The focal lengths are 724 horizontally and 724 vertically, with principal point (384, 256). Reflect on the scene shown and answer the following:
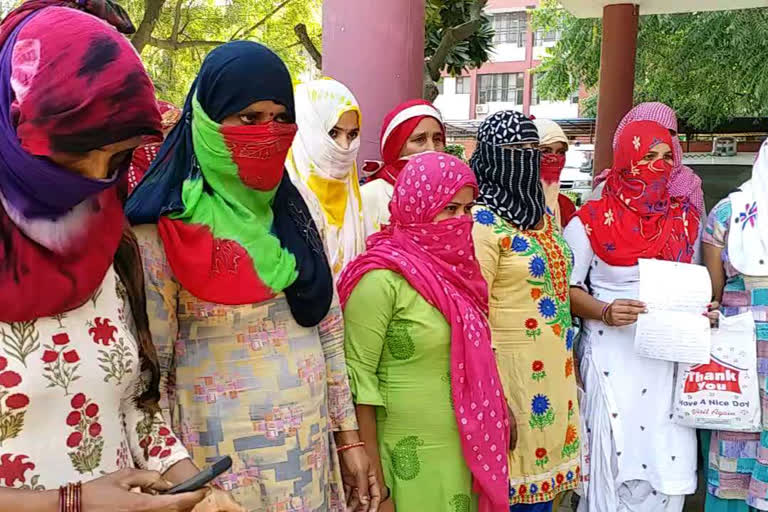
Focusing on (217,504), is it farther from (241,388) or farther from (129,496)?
(241,388)

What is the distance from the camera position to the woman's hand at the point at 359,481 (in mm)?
1999

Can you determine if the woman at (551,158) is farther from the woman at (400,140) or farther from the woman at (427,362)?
the woman at (427,362)

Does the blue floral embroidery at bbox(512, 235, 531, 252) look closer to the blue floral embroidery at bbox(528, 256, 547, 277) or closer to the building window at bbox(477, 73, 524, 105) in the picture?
the blue floral embroidery at bbox(528, 256, 547, 277)

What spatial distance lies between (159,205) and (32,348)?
1.72ft

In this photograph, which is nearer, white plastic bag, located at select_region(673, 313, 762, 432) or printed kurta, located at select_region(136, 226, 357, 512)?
printed kurta, located at select_region(136, 226, 357, 512)

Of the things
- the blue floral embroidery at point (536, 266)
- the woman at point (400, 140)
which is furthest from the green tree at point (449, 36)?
the blue floral embroidery at point (536, 266)

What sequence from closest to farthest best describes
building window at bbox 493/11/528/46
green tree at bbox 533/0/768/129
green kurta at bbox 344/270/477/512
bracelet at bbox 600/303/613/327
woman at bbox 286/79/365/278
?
green kurta at bbox 344/270/477/512
woman at bbox 286/79/365/278
bracelet at bbox 600/303/613/327
green tree at bbox 533/0/768/129
building window at bbox 493/11/528/46

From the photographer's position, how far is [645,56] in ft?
38.4

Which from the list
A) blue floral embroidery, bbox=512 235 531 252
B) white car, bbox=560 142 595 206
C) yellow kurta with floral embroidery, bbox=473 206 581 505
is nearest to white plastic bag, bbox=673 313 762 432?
yellow kurta with floral embroidery, bbox=473 206 581 505

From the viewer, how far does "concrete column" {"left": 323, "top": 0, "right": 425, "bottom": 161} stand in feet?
11.3

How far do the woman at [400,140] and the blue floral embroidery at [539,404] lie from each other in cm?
99

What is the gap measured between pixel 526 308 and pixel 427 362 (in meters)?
0.59

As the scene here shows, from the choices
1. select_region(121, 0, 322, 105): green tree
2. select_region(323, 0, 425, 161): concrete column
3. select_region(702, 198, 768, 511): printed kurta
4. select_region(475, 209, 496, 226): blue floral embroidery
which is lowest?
select_region(702, 198, 768, 511): printed kurta

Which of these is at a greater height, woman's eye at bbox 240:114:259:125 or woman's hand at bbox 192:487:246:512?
woman's eye at bbox 240:114:259:125
